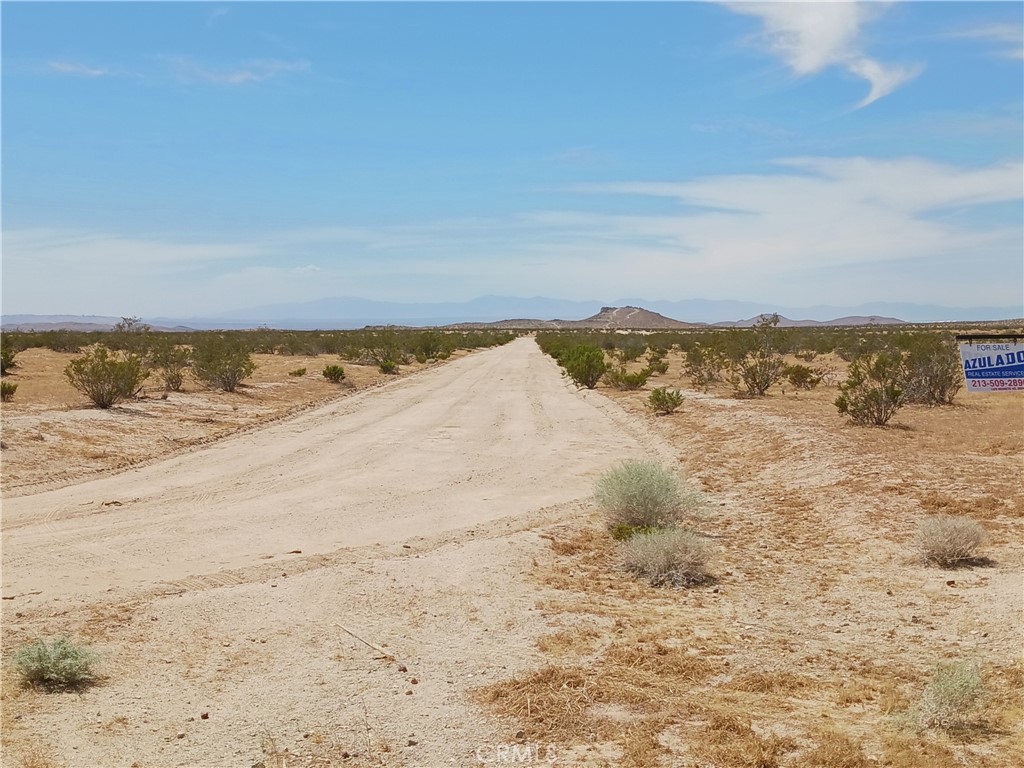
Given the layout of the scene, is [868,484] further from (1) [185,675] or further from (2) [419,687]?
(1) [185,675]

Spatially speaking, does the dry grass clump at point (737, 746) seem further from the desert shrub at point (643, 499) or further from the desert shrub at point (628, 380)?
the desert shrub at point (628, 380)

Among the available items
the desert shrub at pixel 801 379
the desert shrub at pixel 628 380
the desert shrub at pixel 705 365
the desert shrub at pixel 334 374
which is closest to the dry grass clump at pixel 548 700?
the desert shrub at pixel 705 365

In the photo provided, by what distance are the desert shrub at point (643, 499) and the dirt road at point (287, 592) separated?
3.84 feet

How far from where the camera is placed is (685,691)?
19.6ft

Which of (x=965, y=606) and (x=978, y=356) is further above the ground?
(x=978, y=356)

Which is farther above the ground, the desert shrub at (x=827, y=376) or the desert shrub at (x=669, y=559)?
the desert shrub at (x=827, y=376)

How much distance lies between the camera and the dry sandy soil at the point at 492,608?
5.33 meters

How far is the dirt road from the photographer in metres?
5.50

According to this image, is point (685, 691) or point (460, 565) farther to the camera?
point (460, 565)

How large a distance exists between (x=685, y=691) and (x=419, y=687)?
2.01 meters

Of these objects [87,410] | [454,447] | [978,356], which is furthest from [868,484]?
[87,410]

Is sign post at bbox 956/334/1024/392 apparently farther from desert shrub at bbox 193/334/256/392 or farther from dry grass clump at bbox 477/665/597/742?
desert shrub at bbox 193/334/256/392

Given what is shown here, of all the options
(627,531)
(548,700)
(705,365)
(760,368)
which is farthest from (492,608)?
(705,365)

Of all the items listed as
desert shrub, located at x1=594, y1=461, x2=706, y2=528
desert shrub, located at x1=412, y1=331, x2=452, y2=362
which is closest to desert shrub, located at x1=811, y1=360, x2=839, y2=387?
desert shrub, located at x1=594, y1=461, x2=706, y2=528
